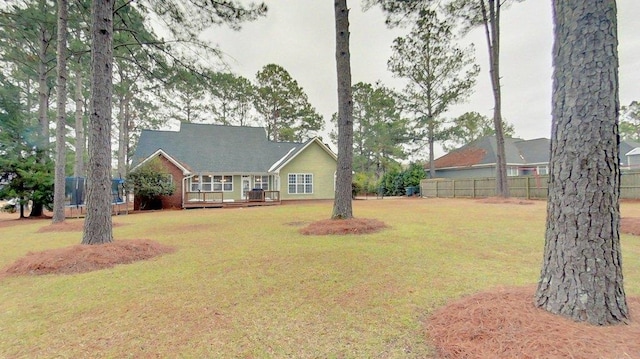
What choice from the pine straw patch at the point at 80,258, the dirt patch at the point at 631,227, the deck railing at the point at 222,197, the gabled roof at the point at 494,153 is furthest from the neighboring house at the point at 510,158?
the pine straw patch at the point at 80,258

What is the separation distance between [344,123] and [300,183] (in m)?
15.3

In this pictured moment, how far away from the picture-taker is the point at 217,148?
23.4m

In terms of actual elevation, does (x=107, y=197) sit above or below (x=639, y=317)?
above

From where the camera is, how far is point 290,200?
22.7 metres

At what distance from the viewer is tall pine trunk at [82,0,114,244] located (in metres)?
5.73

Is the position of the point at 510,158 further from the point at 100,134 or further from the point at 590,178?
the point at 100,134

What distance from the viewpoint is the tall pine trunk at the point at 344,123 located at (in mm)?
8547

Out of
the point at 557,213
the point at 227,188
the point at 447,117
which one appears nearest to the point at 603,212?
the point at 557,213

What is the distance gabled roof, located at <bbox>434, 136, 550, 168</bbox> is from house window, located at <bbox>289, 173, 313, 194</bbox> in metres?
17.0

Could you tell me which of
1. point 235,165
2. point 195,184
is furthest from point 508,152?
point 195,184

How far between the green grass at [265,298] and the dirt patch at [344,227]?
1052 mm

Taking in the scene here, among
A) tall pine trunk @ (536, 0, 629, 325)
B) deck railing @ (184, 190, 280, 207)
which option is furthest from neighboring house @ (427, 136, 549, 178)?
tall pine trunk @ (536, 0, 629, 325)

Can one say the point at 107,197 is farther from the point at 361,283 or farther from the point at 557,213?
the point at 557,213

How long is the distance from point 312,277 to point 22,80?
29.0 m
